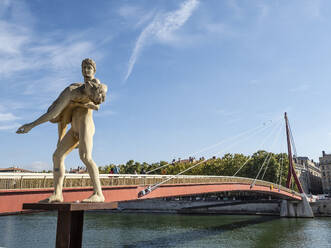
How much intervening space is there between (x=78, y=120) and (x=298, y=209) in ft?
140

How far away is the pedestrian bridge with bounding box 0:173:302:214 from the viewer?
1109cm

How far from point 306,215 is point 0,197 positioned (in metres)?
40.1

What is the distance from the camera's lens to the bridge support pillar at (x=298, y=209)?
41125 mm

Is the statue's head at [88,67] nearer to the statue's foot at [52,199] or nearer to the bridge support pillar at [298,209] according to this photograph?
the statue's foot at [52,199]

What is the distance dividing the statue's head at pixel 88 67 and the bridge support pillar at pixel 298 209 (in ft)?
139

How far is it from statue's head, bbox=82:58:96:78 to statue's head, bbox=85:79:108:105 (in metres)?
0.27

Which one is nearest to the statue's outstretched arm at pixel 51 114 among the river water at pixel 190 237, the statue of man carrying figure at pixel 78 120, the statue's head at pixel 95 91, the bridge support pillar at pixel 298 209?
the statue of man carrying figure at pixel 78 120

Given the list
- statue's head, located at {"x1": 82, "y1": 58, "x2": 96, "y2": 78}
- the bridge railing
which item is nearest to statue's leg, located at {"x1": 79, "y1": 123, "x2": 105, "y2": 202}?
statue's head, located at {"x1": 82, "y1": 58, "x2": 96, "y2": 78}

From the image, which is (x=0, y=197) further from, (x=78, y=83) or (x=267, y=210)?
(x=267, y=210)

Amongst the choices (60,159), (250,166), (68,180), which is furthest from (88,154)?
(250,166)

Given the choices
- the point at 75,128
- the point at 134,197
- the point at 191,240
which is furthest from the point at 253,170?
the point at 75,128

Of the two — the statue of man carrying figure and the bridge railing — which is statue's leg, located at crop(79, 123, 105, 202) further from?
the bridge railing

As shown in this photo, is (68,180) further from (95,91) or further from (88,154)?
(95,91)

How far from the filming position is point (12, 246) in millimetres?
21188
